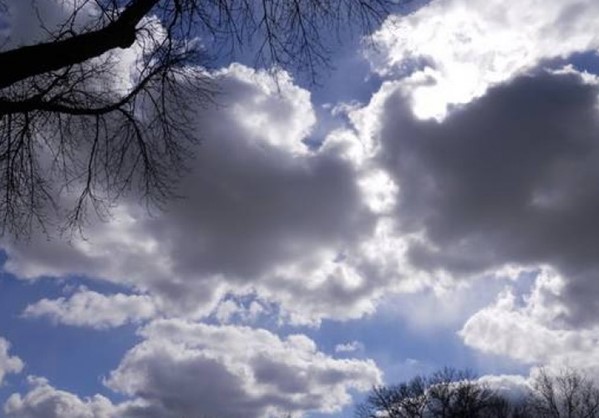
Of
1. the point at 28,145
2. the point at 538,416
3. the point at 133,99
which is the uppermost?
the point at 538,416

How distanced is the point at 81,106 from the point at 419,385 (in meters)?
65.6

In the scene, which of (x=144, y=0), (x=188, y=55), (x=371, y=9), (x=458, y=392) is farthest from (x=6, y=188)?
(x=458, y=392)

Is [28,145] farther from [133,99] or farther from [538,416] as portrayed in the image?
[538,416]

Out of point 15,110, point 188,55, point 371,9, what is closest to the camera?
point 15,110

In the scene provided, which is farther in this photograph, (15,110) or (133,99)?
(133,99)

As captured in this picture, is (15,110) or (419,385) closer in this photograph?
(15,110)

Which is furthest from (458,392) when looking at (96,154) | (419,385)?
(96,154)

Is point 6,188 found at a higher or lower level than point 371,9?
lower

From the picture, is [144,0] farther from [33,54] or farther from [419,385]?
[419,385]

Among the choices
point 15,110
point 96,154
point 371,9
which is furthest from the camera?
point 96,154

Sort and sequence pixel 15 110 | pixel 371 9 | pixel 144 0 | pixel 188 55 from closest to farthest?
pixel 144 0 < pixel 15 110 < pixel 371 9 < pixel 188 55

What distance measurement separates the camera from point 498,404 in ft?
218

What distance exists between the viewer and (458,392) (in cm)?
6462

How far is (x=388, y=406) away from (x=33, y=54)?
65.8m
